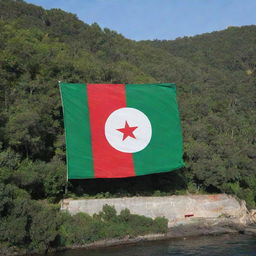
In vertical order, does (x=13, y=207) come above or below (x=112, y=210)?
above

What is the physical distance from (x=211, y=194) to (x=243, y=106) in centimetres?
4457

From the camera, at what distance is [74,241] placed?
98.7ft

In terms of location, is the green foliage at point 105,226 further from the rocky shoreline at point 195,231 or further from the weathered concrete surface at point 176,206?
the weathered concrete surface at point 176,206

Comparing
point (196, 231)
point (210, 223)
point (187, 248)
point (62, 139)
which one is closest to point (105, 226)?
point (187, 248)

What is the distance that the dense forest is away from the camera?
29281 millimetres

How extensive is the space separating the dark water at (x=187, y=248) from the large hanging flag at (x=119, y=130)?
6696 mm

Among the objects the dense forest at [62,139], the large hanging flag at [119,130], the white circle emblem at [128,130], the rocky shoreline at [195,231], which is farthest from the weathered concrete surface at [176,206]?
the white circle emblem at [128,130]

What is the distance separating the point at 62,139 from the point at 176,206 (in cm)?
1367

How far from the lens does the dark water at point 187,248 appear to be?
28398 mm

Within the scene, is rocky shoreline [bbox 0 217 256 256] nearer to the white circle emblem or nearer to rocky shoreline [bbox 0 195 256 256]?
rocky shoreline [bbox 0 195 256 256]

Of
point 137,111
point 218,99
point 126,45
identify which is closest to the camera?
point 137,111

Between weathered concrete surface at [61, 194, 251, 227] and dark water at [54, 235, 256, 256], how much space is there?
3823 millimetres

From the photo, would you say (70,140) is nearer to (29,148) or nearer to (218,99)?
(29,148)

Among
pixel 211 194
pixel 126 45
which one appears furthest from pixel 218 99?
pixel 211 194
